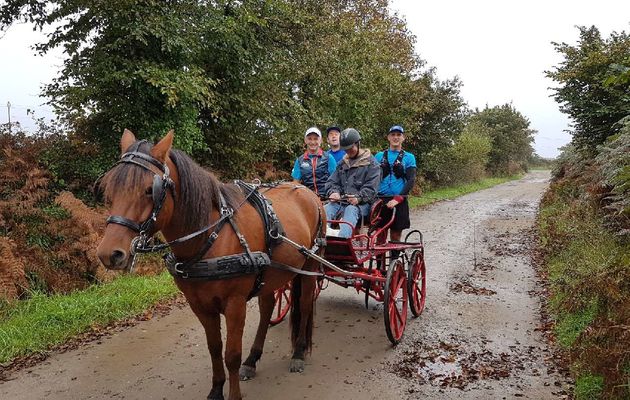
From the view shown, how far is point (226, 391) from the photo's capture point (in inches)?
167

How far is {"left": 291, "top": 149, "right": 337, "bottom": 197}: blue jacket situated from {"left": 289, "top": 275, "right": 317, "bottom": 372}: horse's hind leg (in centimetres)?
181

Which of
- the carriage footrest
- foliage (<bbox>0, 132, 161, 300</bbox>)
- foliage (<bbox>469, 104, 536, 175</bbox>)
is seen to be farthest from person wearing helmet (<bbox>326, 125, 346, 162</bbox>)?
foliage (<bbox>469, 104, 536, 175</bbox>)

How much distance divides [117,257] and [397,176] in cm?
465

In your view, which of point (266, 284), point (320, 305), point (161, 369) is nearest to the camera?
point (266, 284)

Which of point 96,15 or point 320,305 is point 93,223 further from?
point 320,305

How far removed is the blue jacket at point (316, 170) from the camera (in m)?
6.57

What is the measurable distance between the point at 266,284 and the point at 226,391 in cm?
108

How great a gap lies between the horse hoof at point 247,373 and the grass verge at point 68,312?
91.9 inches

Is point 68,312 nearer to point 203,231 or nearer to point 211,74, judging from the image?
point 203,231

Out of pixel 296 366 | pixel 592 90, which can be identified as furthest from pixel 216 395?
pixel 592 90

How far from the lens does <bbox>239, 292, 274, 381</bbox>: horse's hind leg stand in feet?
14.8

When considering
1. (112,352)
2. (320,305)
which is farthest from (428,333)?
(112,352)

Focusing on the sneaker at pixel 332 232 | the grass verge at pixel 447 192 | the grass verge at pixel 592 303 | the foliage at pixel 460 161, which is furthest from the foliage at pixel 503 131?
the sneaker at pixel 332 232

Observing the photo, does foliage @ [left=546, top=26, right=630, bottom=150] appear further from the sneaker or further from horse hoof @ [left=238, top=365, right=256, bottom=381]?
horse hoof @ [left=238, top=365, right=256, bottom=381]
